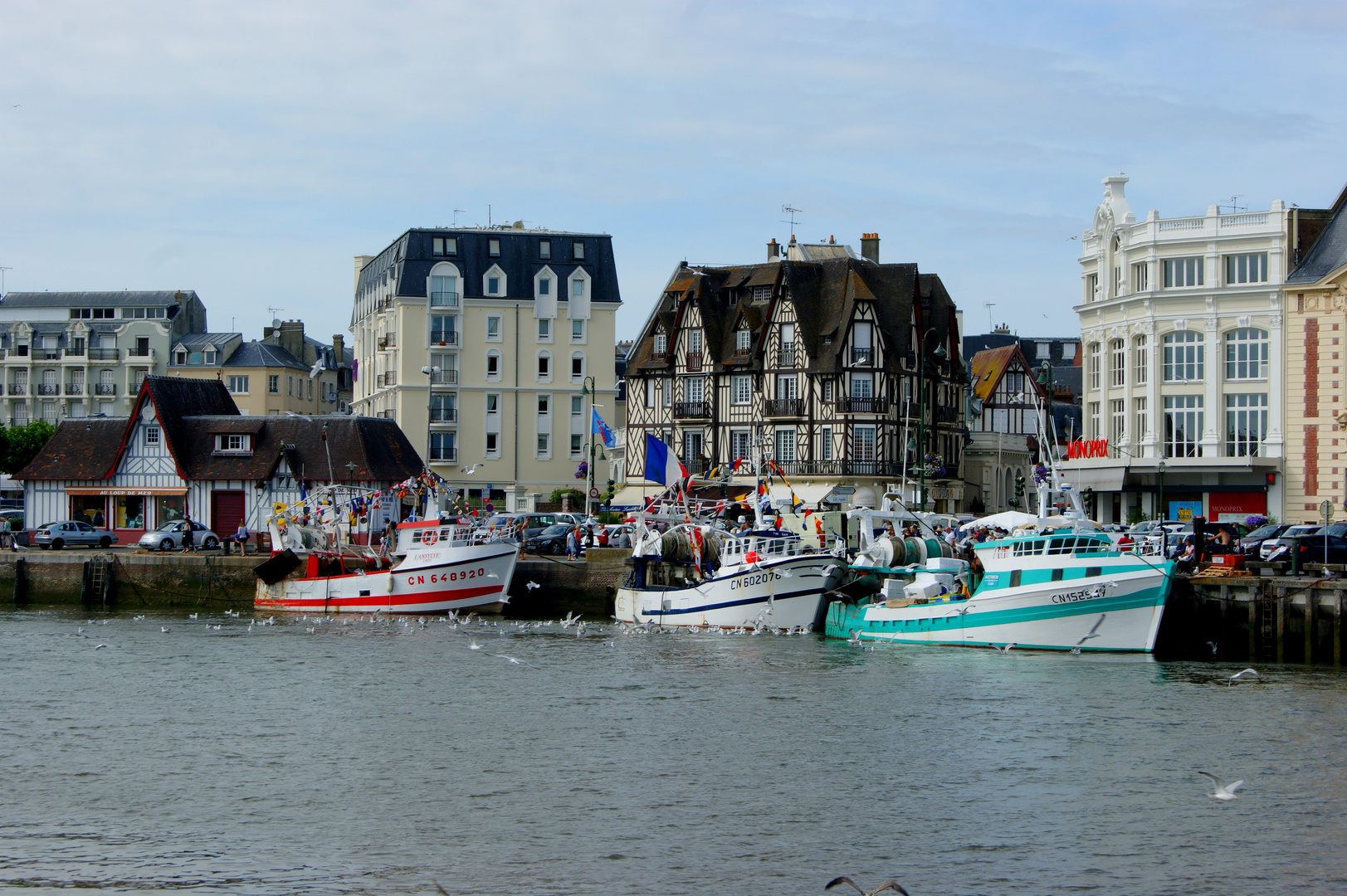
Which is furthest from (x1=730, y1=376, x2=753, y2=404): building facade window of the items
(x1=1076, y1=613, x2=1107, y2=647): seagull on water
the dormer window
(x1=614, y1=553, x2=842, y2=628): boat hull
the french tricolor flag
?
(x1=1076, y1=613, x2=1107, y2=647): seagull on water

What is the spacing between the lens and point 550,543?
57000 millimetres

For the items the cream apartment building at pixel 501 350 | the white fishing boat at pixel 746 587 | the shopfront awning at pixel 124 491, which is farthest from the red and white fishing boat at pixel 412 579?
the cream apartment building at pixel 501 350

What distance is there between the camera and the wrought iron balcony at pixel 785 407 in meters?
71.3

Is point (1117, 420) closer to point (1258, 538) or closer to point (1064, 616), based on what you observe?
point (1258, 538)

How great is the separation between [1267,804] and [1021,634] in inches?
626

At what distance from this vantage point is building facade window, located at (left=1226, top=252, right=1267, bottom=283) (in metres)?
64.3

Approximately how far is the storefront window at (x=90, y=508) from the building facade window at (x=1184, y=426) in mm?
46509

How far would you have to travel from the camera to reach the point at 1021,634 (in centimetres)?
3800

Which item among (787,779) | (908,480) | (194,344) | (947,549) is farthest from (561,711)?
(194,344)

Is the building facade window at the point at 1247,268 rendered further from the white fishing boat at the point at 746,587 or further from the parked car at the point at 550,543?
the parked car at the point at 550,543

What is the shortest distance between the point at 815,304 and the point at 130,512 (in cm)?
3260

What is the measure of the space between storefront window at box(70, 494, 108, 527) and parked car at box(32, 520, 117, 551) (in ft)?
11.2

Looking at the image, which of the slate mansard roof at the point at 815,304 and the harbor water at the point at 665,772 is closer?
the harbor water at the point at 665,772

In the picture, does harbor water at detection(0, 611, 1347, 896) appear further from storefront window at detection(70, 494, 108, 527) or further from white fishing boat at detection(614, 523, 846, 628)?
storefront window at detection(70, 494, 108, 527)
